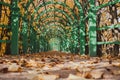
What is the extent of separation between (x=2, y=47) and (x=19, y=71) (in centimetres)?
766

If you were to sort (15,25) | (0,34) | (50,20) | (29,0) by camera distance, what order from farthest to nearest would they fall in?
(50,20), (29,0), (0,34), (15,25)

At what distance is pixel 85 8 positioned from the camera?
11844 mm

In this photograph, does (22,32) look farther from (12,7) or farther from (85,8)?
(12,7)

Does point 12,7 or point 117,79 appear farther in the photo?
point 12,7

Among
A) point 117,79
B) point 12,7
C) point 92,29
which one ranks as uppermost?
point 12,7

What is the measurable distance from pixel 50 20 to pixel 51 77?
19101 millimetres

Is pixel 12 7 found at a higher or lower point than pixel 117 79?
higher

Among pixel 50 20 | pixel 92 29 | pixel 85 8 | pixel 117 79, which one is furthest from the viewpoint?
pixel 50 20

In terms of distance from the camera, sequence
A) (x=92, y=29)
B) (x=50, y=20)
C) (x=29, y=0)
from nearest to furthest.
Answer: (x=92, y=29), (x=29, y=0), (x=50, y=20)

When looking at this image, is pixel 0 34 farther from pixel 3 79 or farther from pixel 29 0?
pixel 3 79

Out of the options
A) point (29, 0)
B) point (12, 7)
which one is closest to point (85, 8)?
point (29, 0)

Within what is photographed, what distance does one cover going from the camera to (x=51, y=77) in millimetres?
2047

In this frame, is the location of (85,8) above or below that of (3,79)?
above

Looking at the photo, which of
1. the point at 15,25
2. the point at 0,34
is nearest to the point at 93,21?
the point at 15,25
